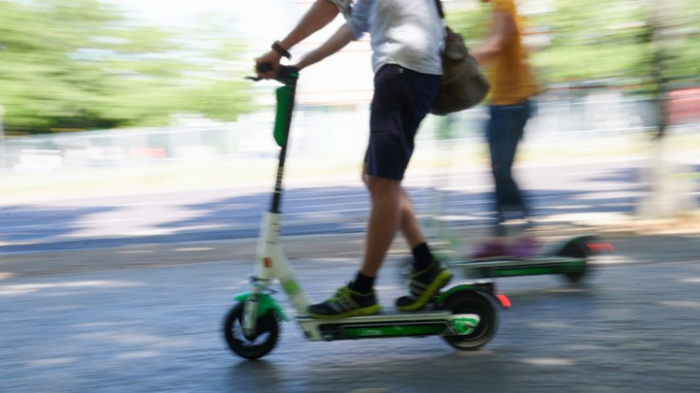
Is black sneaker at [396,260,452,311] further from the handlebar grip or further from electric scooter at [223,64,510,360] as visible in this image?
the handlebar grip

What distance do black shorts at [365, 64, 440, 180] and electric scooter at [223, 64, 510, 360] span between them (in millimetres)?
393

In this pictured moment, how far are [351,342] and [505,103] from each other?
2.02 m

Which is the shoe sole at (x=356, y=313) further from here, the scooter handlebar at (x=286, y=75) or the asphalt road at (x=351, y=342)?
the scooter handlebar at (x=286, y=75)

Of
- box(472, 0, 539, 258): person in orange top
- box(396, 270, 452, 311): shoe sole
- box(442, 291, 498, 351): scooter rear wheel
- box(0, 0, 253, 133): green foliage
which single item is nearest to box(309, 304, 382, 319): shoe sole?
box(396, 270, 452, 311): shoe sole

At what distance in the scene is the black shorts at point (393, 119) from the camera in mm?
4223

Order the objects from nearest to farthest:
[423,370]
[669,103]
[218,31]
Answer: [423,370] < [669,103] < [218,31]

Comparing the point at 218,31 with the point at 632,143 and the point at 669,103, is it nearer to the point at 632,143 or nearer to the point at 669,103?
the point at 632,143

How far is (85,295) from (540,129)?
21.2m

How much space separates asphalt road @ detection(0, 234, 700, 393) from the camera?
13.2ft

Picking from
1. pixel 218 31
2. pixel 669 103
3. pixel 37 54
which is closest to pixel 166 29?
pixel 218 31

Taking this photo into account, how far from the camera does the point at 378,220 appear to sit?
14.3 feet

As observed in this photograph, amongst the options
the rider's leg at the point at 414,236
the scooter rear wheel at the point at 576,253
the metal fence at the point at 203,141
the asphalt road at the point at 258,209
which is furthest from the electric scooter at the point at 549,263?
the metal fence at the point at 203,141

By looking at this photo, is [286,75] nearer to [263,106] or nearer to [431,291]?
[431,291]

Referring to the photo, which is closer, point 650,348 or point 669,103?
point 650,348
